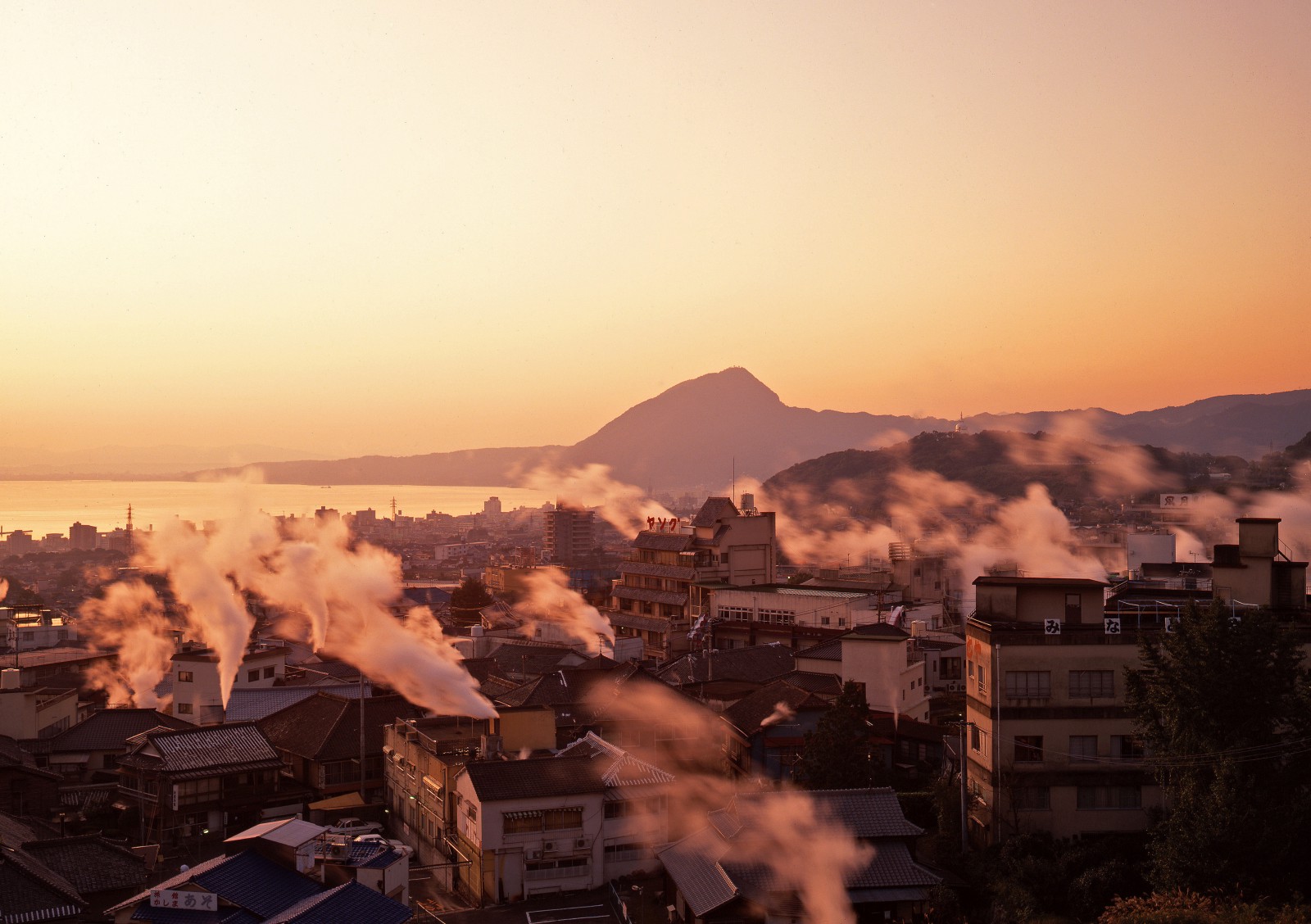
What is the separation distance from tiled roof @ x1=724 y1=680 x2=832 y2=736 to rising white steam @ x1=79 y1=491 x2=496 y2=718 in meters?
6.90

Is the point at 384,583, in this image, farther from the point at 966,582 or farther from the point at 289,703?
the point at 966,582

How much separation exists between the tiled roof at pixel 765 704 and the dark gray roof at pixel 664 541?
22.8 metres

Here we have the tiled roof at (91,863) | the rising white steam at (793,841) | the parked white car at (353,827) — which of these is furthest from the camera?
the parked white car at (353,827)

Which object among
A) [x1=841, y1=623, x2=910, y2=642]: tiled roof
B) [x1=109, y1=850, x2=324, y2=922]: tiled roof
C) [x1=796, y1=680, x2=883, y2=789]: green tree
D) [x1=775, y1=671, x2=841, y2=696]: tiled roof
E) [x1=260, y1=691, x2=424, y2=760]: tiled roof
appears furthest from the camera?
[x1=775, y1=671, x2=841, y2=696]: tiled roof

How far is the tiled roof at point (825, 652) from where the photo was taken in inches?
1451

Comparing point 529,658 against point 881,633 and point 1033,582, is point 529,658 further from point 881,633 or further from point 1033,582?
point 1033,582

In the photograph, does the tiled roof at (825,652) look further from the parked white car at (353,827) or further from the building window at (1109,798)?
the parked white car at (353,827)

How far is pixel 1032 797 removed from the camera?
72.5ft

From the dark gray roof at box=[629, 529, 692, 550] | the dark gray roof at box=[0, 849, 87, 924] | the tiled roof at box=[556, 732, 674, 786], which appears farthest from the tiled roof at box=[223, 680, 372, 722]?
the dark gray roof at box=[629, 529, 692, 550]

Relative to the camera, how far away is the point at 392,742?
95.0ft

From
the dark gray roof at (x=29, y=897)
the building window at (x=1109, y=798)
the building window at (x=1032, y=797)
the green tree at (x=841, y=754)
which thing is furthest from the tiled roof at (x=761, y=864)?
the dark gray roof at (x=29, y=897)

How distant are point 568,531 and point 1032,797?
107571 mm

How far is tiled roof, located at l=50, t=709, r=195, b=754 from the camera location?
32.3m

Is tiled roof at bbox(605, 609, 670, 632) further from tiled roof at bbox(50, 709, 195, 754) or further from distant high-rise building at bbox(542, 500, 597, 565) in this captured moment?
distant high-rise building at bbox(542, 500, 597, 565)
